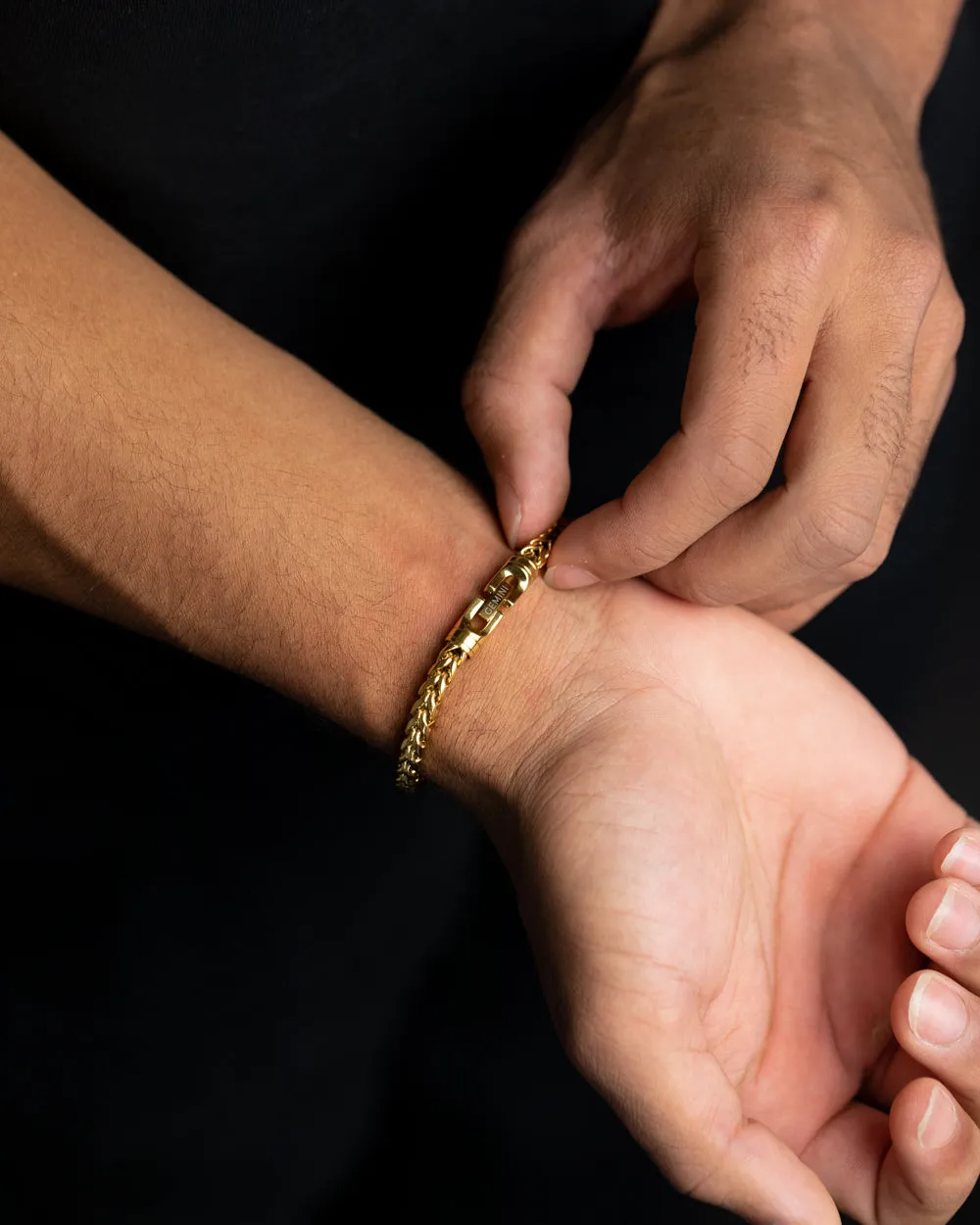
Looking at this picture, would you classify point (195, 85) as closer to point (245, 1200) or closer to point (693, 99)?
point (693, 99)

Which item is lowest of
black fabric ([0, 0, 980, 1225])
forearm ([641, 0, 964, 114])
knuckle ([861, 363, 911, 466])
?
black fabric ([0, 0, 980, 1225])

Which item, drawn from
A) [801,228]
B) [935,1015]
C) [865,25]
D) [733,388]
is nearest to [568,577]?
[733,388]

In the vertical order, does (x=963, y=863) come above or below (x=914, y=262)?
below

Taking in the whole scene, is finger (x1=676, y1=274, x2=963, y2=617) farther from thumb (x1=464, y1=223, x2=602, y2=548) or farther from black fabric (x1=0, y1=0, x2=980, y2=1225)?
black fabric (x1=0, y1=0, x2=980, y2=1225)

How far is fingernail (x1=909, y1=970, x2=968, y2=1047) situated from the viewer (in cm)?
82

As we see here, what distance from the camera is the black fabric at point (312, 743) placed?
40.3 inches

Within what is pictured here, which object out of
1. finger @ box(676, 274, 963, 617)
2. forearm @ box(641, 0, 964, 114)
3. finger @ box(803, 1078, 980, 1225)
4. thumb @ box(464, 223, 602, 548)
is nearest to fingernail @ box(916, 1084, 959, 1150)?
finger @ box(803, 1078, 980, 1225)

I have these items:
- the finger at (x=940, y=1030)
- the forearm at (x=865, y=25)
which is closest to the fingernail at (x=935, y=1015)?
the finger at (x=940, y=1030)

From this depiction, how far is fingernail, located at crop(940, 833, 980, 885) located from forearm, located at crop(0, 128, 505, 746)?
0.42 metres

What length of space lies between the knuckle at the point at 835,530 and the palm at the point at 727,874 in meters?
0.13

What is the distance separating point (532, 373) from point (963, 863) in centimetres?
51

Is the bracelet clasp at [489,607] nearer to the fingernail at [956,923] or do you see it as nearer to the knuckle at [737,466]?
the knuckle at [737,466]

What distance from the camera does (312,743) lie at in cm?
129

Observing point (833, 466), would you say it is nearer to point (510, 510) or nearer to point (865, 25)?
point (510, 510)
